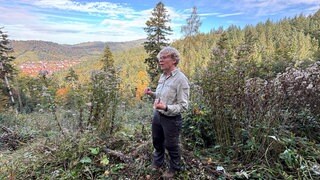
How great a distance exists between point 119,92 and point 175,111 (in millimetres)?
1506

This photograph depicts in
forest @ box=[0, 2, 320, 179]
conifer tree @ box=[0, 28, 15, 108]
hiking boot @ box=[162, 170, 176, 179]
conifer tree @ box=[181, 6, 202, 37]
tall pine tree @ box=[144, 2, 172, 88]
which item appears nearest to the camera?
hiking boot @ box=[162, 170, 176, 179]

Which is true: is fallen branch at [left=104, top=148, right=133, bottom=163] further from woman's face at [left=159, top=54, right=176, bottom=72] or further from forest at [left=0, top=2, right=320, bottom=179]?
woman's face at [left=159, top=54, right=176, bottom=72]

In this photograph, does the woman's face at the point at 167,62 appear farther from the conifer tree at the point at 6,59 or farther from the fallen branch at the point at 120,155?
the conifer tree at the point at 6,59

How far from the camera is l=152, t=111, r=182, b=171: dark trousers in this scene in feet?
9.20

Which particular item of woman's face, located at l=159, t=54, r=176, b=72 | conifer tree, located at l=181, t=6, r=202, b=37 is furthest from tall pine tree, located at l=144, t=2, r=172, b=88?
woman's face, located at l=159, t=54, r=176, b=72

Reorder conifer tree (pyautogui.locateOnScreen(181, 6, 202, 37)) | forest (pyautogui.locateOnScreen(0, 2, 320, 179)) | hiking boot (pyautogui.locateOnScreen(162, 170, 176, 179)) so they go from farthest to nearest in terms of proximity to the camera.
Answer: conifer tree (pyautogui.locateOnScreen(181, 6, 202, 37))
forest (pyautogui.locateOnScreen(0, 2, 320, 179))
hiking boot (pyautogui.locateOnScreen(162, 170, 176, 179))

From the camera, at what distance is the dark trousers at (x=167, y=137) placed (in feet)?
9.20

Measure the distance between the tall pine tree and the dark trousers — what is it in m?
18.7

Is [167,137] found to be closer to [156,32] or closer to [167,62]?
[167,62]

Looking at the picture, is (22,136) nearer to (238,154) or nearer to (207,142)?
(207,142)

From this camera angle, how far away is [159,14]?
2211cm

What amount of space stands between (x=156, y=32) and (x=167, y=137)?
20056 millimetres

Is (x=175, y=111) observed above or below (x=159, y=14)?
below

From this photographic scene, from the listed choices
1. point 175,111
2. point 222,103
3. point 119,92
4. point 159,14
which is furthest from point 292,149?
point 159,14
